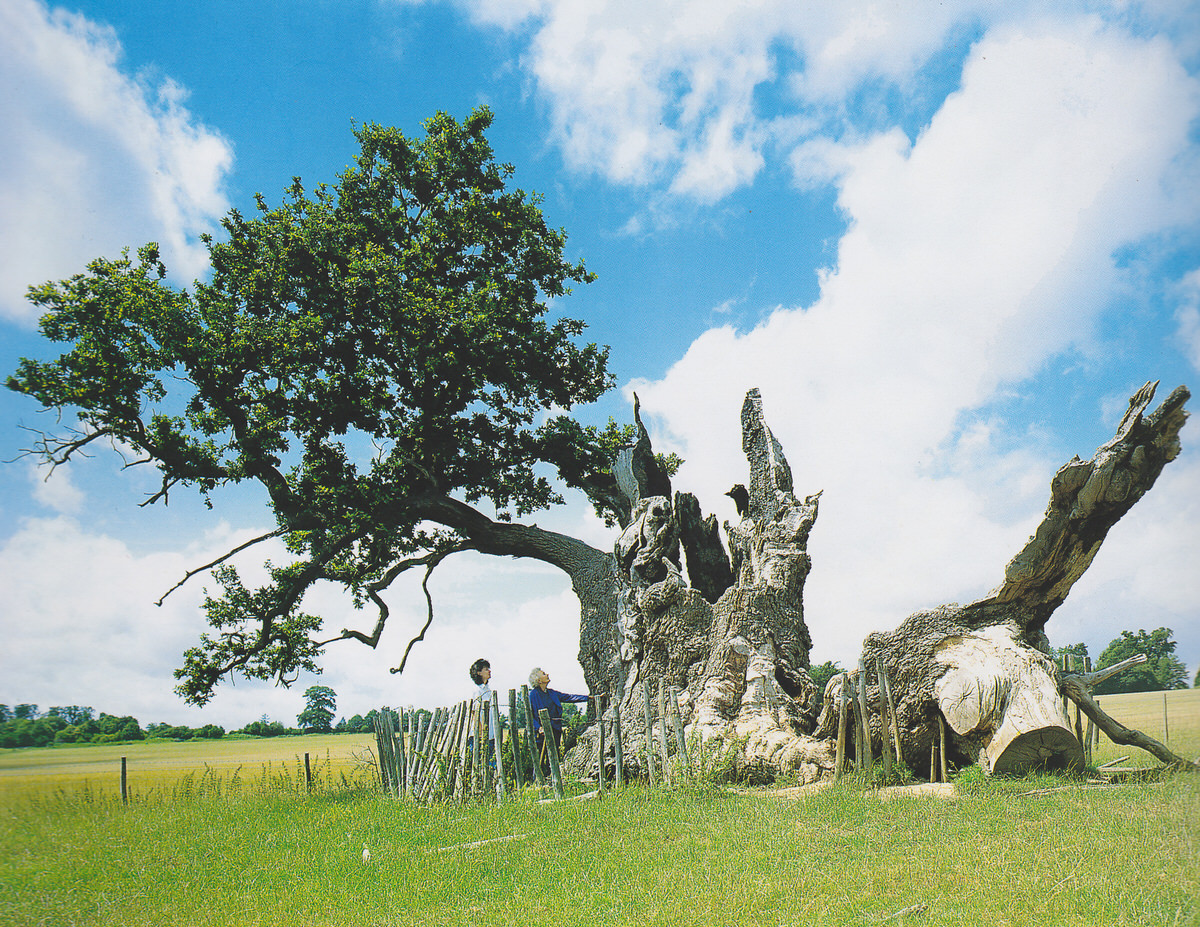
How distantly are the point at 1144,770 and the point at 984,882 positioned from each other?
519 cm

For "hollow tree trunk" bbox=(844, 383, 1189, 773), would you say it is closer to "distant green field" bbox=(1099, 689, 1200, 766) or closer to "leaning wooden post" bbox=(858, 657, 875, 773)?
"leaning wooden post" bbox=(858, 657, 875, 773)

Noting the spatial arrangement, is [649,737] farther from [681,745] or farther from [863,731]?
[863,731]

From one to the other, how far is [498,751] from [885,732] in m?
5.00

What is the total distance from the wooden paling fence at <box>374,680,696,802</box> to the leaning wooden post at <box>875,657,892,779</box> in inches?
91.7

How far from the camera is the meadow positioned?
4.52 metres

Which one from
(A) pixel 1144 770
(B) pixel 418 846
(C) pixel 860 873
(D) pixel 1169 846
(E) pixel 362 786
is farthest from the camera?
(E) pixel 362 786

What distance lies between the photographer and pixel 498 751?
10188 millimetres

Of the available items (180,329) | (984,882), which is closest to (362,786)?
(180,329)

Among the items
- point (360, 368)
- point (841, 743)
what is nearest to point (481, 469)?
point (360, 368)

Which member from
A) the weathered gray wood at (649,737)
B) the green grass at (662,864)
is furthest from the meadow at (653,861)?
the weathered gray wood at (649,737)

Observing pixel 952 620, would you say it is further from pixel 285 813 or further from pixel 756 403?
pixel 285 813

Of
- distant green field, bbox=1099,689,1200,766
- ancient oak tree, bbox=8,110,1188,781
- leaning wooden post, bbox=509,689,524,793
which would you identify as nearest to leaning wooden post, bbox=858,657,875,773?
ancient oak tree, bbox=8,110,1188,781

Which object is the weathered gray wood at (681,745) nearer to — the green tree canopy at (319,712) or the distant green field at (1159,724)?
the distant green field at (1159,724)

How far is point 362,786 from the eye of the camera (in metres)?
13.0
